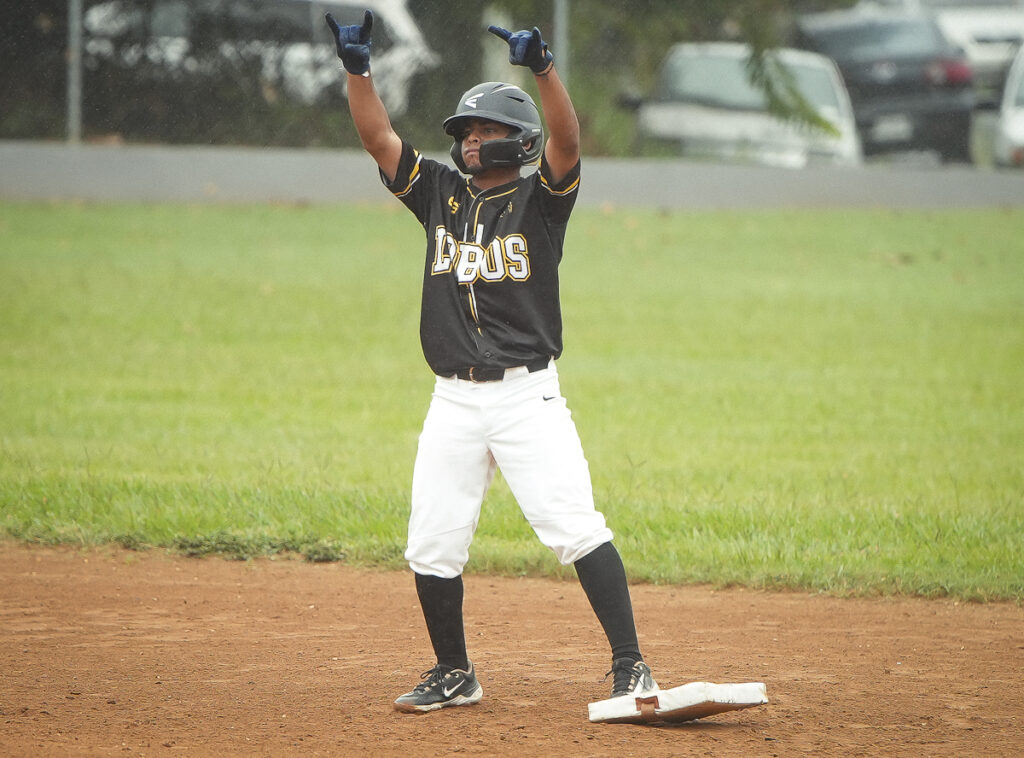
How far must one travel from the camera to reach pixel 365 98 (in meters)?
4.17

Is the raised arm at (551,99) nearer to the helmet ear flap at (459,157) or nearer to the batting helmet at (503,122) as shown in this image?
the batting helmet at (503,122)

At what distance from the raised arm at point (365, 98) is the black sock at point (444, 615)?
4.12ft

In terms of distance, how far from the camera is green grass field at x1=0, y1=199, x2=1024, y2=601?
6.50m

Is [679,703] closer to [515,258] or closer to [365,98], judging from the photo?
[515,258]

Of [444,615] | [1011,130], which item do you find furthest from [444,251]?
[1011,130]

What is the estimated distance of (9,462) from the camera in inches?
302

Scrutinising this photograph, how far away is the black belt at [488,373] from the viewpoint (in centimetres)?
401

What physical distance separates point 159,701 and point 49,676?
0.48 metres

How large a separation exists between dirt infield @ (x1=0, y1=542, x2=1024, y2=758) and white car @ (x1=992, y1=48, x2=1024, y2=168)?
16.7 meters

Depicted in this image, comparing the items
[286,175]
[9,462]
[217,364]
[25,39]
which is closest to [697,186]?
[286,175]

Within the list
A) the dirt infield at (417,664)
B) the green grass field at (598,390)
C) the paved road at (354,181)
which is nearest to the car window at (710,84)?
the paved road at (354,181)

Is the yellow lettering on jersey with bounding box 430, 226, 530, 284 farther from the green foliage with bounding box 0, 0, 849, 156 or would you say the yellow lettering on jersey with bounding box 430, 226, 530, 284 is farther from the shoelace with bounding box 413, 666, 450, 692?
the green foliage with bounding box 0, 0, 849, 156

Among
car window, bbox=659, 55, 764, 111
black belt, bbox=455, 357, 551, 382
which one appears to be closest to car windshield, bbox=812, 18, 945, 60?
car window, bbox=659, 55, 764, 111

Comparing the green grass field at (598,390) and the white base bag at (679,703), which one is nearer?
the white base bag at (679,703)
